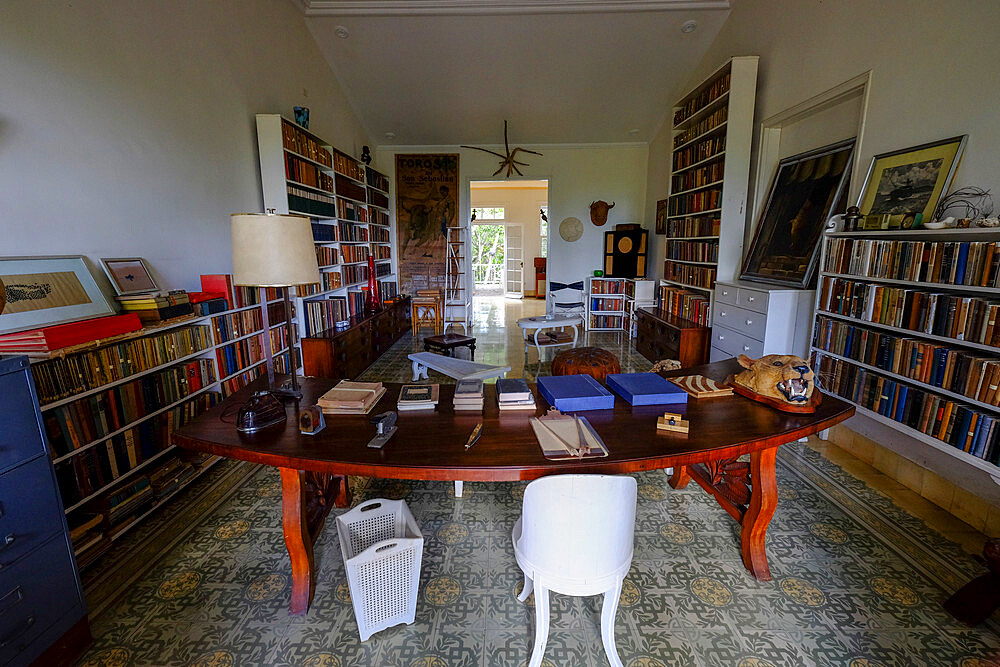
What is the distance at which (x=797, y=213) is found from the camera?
12.0ft

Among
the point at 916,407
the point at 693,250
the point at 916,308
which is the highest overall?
the point at 693,250

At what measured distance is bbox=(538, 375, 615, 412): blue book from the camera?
1778 mm

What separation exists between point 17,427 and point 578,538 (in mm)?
1737

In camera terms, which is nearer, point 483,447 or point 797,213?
point 483,447

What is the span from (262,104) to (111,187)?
1.87 meters

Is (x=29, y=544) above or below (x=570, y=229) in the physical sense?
below

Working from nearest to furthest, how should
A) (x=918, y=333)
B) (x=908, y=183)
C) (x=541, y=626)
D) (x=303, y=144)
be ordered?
(x=541, y=626) < (x=918, y=333) < (x=908, y=183) < (x=303, y=144)

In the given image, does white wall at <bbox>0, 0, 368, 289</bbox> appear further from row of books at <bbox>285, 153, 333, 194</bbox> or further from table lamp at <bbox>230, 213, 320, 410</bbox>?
table lamp at <bbox>230, 213, 320, 410</bbox>

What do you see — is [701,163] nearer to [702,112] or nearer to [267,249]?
[702,112]

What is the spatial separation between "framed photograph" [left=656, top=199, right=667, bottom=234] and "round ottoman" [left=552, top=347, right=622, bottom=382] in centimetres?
350

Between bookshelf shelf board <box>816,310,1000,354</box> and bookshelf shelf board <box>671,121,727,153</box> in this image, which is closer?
bookshelf shelf board <box>816,310,1000,354</box>

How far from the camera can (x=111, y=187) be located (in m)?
2.34

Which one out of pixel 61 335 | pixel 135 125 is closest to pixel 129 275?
pixel 61 335

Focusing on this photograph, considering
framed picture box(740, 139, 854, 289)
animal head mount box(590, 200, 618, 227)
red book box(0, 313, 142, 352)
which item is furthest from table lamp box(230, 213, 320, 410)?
animal head mount box(590, 200, 618, 227)
